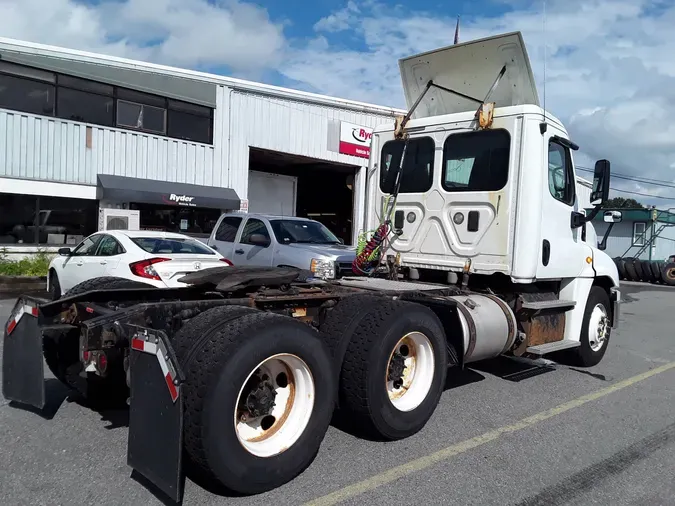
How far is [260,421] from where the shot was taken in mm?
3770

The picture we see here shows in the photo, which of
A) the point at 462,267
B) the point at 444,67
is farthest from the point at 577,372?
the point at 444,67

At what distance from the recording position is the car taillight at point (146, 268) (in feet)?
29.0

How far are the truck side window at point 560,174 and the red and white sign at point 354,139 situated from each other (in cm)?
1438

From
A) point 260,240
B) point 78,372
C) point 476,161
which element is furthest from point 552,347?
point 260,240

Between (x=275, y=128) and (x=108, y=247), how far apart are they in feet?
33.3

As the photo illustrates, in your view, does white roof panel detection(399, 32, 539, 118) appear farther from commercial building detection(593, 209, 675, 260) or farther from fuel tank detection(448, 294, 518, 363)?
commercial building detection(593, 209, 675, 260)

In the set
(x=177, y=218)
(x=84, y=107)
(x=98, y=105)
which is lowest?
(x=177, y=218)

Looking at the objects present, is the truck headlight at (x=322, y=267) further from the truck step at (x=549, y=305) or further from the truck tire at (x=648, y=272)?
the truck tire at (x=648, y=272)

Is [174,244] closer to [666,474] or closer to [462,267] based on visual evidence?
[462,267]

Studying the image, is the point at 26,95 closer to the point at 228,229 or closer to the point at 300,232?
the point at 228,229

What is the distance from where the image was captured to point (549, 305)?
6441 mm

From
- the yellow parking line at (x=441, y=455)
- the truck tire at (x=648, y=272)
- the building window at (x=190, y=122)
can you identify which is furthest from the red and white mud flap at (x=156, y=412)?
the truck tire at (x=648, y=272)

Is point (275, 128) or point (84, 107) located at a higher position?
point (275, 128)

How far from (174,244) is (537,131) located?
20.6ft
